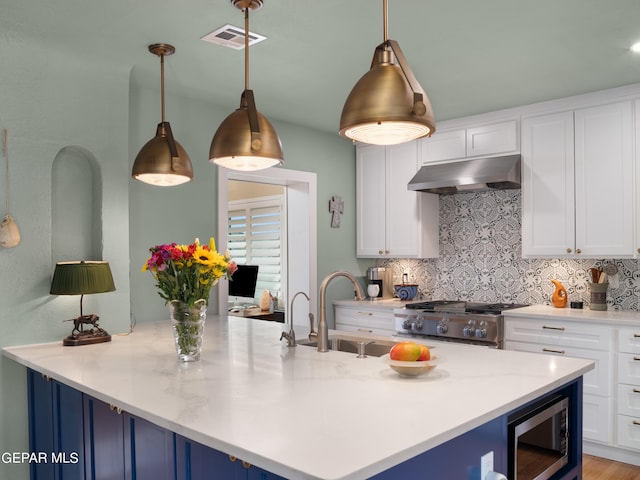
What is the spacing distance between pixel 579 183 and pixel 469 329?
54.9 inches

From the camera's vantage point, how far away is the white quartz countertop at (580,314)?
11.8 ft

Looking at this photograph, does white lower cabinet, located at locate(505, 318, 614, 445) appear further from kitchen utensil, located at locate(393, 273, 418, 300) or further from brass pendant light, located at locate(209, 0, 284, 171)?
brass pendant light, located at locate(209, 0, 284, 171)

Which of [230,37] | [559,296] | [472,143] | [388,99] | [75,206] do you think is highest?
[230,37]

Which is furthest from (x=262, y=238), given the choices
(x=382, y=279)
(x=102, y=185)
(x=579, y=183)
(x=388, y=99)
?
(x=388, y=99)

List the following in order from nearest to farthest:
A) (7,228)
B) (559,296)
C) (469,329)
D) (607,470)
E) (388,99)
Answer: (388,99), (7,228), (607,470), (469,329), (559,296)

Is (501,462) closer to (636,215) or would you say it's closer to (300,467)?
(300,467)

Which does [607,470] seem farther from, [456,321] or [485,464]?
[485,464]

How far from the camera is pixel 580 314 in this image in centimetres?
388

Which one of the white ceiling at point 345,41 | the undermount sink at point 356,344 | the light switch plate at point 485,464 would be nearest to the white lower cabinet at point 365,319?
the undermount sink at point 356,344

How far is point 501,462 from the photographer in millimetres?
1761

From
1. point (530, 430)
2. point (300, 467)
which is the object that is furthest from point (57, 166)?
point (530, 430)

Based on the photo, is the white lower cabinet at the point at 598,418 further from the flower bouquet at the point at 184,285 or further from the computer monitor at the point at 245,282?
the computer monitor at the point at 245,282

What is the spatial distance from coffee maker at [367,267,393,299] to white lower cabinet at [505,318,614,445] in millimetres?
1698

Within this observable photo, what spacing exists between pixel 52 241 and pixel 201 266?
128 centimetres
